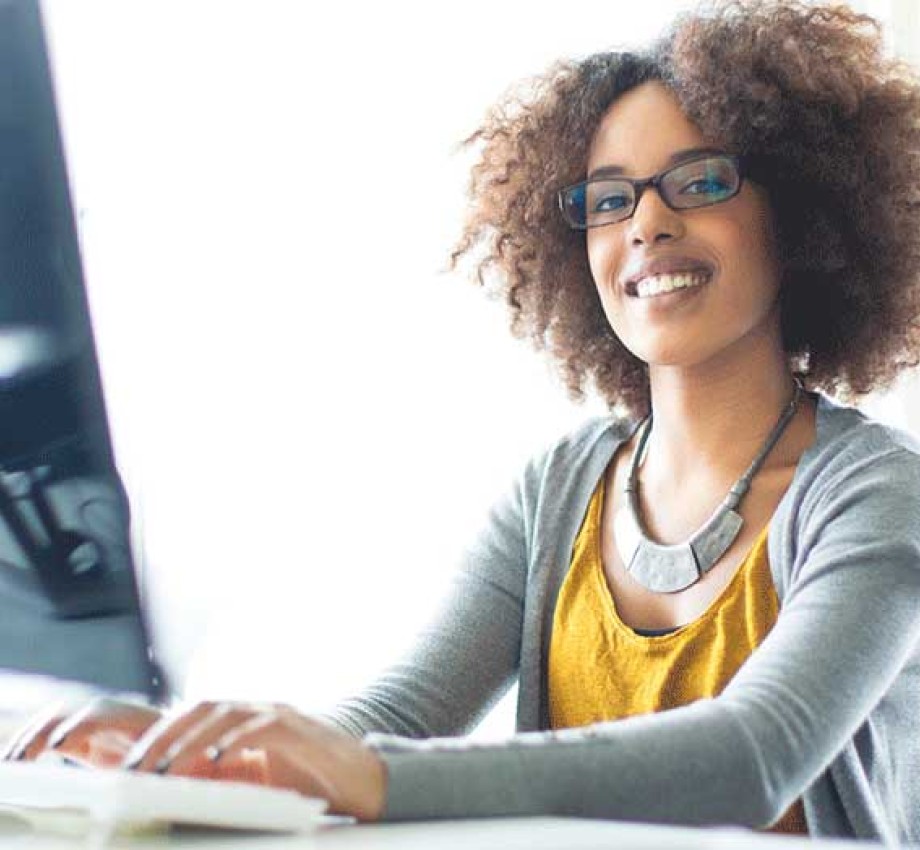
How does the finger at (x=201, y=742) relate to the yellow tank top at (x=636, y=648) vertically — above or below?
above

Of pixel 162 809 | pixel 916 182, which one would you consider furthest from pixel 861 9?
pixel 162 809

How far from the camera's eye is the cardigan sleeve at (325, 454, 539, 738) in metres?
1.38

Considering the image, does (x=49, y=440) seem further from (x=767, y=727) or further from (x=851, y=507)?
(x=851, y=507)

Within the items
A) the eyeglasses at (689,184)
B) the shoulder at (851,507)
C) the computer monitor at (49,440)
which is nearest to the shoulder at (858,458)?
the shoulder at (851,507)

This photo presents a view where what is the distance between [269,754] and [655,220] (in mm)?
729

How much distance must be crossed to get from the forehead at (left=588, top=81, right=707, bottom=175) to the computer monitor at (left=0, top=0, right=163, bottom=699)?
0.62 metres

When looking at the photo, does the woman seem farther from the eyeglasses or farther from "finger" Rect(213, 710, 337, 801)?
"finger" Rect(213, 710, 337, 801)

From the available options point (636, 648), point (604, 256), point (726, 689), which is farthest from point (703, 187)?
point (726, 689)

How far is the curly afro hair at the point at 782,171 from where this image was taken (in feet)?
4.89

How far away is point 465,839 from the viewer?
75cm

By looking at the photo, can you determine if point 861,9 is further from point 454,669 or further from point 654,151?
point 454,669

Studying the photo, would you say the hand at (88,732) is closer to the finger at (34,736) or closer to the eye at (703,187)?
the finger at (34,736)

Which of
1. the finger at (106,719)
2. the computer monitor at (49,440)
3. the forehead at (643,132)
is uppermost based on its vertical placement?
the forehead at (643,132)

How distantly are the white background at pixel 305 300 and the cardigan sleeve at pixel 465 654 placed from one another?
0.53ft
